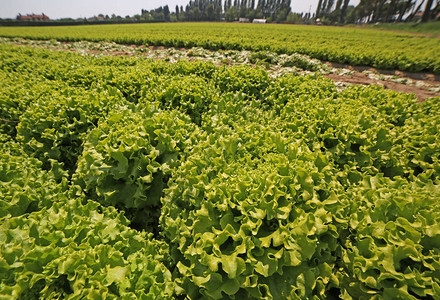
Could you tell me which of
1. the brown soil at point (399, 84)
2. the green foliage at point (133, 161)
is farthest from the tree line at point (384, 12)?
the green foliage at point (133, 161)

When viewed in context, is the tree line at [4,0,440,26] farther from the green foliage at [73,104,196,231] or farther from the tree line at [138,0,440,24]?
the green foliage at [73,104,196,231]

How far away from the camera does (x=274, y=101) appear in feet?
20.0

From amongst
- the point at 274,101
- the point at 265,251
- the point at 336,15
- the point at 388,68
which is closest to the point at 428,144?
the point at 274,101

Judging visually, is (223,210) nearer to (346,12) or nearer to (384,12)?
(384,12)

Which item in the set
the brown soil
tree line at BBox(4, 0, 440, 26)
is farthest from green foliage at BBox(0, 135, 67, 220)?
tree line at BBox(4, 0, 440, 26)

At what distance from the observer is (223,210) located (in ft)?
8.63

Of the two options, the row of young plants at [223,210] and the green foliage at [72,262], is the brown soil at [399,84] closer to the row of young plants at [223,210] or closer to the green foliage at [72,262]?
the row of young plants at [223,210]

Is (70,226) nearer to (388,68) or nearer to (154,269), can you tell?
(154,269)

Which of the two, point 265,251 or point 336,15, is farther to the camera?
point 336,15

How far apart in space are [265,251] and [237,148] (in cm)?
161

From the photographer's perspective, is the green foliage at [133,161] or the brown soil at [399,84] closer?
the green foliage at [133,161]

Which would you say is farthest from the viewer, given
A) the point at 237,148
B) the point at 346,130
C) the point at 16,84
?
the point at 16,84

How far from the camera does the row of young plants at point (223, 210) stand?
2.28 m

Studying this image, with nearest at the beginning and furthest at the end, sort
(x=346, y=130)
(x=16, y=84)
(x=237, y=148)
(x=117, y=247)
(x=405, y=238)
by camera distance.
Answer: (x=405, y=238), (x=117, y=247), (x=237, y=148), (x=346, y=130), (x=16, y=84)
